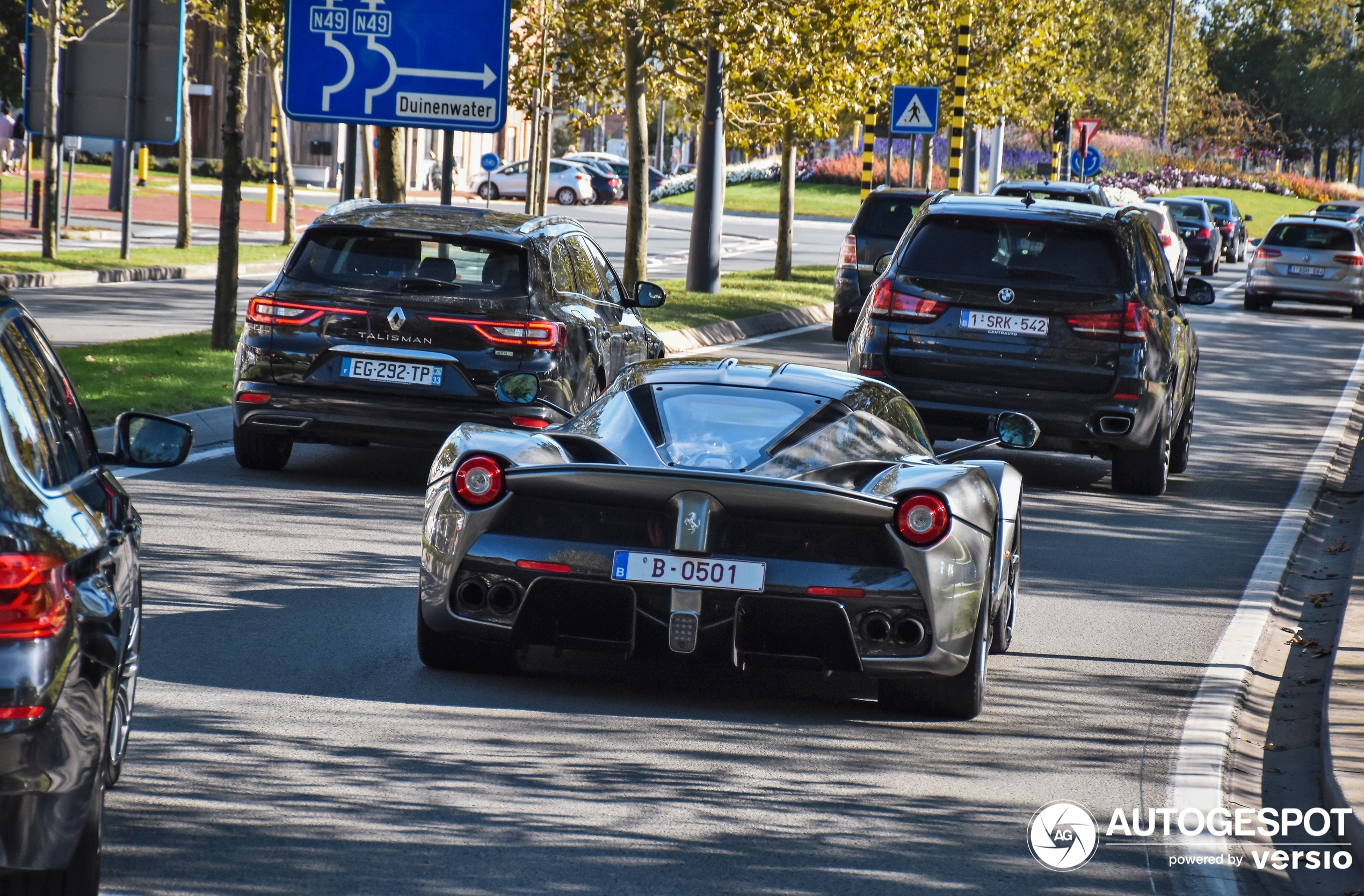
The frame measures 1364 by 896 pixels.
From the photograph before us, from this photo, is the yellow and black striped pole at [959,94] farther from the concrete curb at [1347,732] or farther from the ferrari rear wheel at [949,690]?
the ferrari rear wheel at [949,690]

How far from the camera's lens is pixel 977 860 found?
17.2 ft

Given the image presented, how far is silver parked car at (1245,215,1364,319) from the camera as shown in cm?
3284

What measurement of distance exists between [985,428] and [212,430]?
16.1 ft

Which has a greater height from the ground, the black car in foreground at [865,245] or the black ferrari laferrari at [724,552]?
the black car in foreground at [865,245]

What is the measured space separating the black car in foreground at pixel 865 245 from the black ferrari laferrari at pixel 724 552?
1644cm

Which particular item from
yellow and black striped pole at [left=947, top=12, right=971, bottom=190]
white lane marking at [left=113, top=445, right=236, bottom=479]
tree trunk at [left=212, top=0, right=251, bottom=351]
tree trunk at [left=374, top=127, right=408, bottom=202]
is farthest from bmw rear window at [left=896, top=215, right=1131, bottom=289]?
yellow and black striped pole at [left=947, top=12, right=971, bottom=190]

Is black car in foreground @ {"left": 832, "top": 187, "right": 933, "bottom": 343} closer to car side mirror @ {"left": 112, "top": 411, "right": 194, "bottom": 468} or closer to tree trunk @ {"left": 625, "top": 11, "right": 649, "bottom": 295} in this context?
tree trunk @ {"left": 625, "top": 11, "right": 649, "bottom": 295}

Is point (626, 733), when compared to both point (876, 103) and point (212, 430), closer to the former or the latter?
point (212, 430)

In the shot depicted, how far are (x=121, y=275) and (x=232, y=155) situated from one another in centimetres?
1136

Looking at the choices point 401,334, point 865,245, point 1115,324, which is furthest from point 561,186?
point 401,334

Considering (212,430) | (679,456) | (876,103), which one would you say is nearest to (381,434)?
(212,430)

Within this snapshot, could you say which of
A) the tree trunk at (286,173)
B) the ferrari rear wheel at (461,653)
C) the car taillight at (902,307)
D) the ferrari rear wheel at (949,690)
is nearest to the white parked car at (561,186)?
the tree trunk at (286,173)

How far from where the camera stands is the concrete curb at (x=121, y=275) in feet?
80.8

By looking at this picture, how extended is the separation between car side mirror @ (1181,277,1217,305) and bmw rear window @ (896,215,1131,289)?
1568 millimetres
